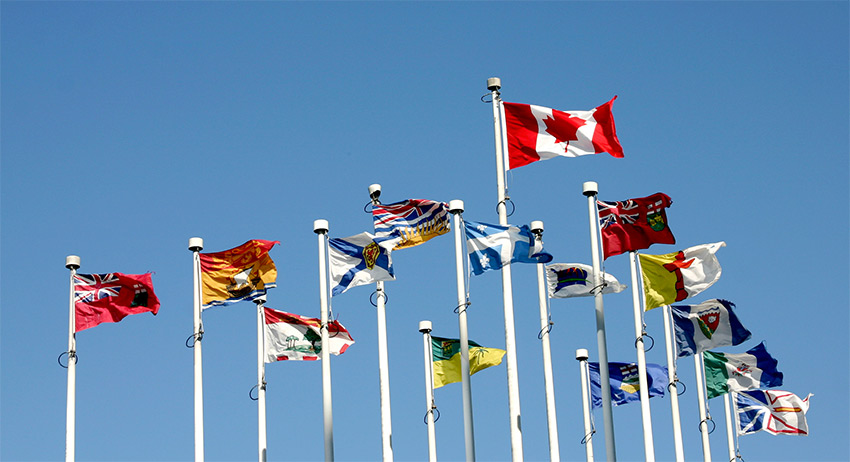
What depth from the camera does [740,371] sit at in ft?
142

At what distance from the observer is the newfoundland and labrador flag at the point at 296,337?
3603cm

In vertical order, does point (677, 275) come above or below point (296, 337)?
above

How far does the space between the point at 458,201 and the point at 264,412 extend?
786 cm

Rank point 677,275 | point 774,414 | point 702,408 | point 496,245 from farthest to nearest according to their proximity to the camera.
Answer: point 774,414 → point 702,408 → point 677,275 → point 496,245

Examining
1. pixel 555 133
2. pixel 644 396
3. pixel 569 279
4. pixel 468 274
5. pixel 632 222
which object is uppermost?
pixel 555 133

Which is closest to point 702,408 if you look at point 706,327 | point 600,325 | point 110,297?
point 706,327

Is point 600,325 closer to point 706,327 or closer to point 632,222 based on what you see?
point 632,222

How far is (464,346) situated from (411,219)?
5120 millimetres

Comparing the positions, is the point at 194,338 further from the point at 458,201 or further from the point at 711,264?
the point at 711,264

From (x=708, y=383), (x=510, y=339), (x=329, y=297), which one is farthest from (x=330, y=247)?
(x=708, y=383)

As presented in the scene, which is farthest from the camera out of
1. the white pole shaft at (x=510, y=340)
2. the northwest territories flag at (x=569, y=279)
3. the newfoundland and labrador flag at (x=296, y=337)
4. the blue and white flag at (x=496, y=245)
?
the northwest territories flag at (x=569, y=279)

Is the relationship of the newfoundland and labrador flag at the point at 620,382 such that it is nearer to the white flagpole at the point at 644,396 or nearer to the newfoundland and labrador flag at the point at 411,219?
the white flagpole at the point at 644,396

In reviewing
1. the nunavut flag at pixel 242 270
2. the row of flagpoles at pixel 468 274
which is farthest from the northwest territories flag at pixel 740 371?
the nunavut flag at pixel 242 270

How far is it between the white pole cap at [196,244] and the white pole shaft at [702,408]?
15431 mm
